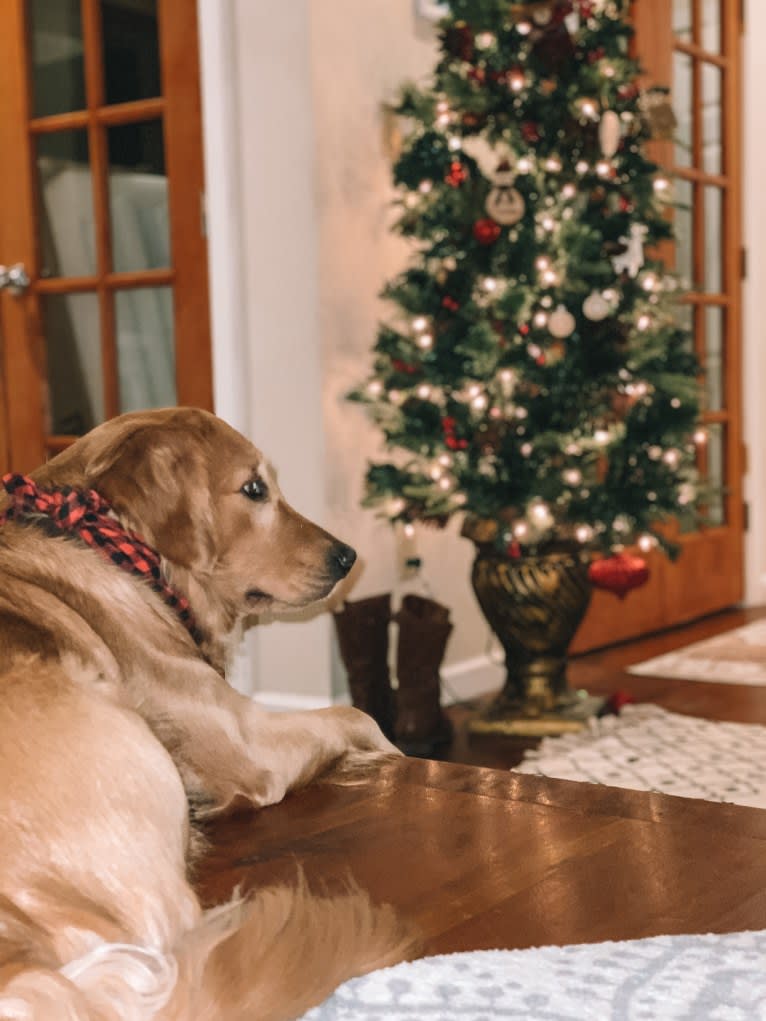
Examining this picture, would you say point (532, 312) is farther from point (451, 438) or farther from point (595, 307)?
point (451, 438)

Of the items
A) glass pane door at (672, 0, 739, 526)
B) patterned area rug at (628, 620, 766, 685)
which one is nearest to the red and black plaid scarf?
patterned area rug at (628, 620, 766, 685)

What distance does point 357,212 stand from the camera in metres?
3.48

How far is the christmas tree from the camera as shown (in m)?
3.15

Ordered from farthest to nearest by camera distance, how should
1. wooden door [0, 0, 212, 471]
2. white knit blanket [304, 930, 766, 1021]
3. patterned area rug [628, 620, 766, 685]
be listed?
1. patterned area rug [628, 620, 766, 685]
2. wooden door [0, 0, 212, 471]
3. white knit blanket [304, 930, 766, 1021]

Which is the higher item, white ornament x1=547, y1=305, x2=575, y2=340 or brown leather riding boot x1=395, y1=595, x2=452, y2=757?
white ornament x1=547, y1=305, x2=575, y2=340

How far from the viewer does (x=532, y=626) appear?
3.28 meters

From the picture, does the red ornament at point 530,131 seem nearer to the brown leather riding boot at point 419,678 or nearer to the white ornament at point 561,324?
the white ornament at point 561,324

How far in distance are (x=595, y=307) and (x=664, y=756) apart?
1111 mm

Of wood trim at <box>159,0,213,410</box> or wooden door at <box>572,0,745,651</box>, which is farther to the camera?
wooden door at <box>572,0,745,651</box>

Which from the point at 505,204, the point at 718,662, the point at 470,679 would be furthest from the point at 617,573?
the point at 505,204

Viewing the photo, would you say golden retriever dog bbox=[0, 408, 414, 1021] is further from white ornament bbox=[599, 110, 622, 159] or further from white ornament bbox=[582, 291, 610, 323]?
white ornament bbox=[599, 110, 622, 159]

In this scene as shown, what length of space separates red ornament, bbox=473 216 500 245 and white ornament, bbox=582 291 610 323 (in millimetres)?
286

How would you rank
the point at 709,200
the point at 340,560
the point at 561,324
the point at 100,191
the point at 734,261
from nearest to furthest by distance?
the point at 340,560 → the point at 561,324 → the point at 100,191 → the point at 709,200 → the point at 734,261

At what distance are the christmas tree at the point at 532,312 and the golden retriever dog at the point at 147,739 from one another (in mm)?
1752
